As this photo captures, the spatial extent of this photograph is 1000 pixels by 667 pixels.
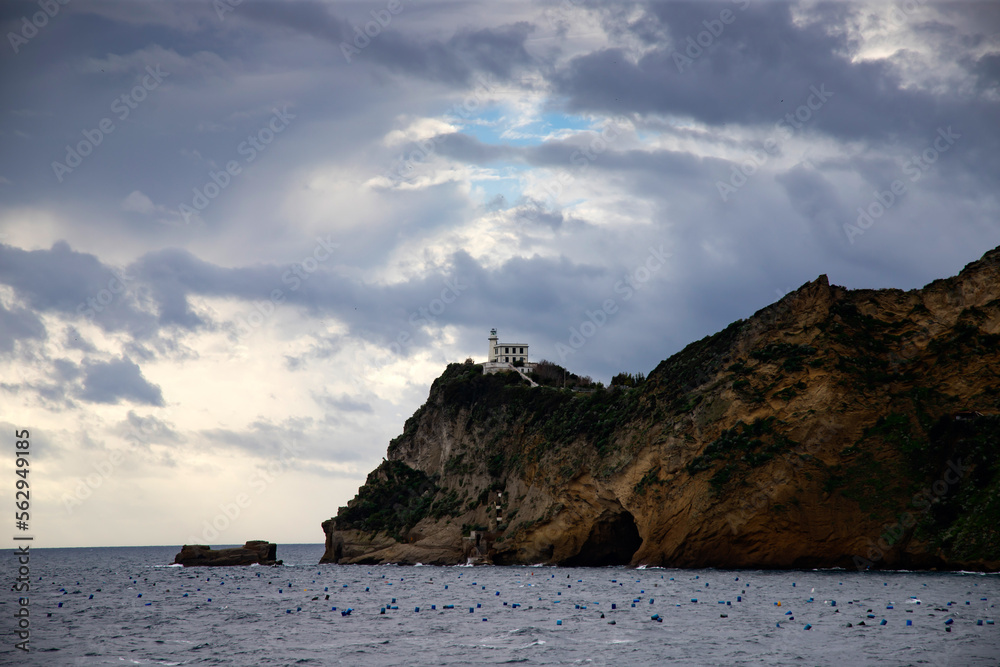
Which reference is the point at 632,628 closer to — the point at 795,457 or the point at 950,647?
the point at 950,647

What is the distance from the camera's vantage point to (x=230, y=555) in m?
88.7

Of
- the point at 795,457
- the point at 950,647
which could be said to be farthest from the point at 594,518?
the point at 950,647

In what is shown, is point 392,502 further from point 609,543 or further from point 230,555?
point 609,543

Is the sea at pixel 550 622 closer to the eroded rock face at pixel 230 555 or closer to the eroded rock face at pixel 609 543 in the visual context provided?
the eroded rock face at pixel 609 543

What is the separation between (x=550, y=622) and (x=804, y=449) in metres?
29.7

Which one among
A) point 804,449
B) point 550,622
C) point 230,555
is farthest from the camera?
point 230,555

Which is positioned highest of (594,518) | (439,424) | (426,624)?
(439,424)

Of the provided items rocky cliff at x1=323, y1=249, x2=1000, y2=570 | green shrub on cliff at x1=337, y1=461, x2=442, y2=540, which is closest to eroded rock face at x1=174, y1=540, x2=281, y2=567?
green shrub on cliff at x1=337, y1=461, x2=442, y2=540

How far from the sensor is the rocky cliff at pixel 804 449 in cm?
5478

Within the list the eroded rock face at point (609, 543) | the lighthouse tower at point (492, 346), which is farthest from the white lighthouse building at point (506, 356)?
the eroded rock face at point (609, 543)

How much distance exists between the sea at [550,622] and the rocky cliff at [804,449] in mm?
3193

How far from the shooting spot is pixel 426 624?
120ft

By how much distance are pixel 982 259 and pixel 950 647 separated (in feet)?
133

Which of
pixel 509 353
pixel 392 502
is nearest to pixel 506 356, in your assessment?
pixel 509 353
